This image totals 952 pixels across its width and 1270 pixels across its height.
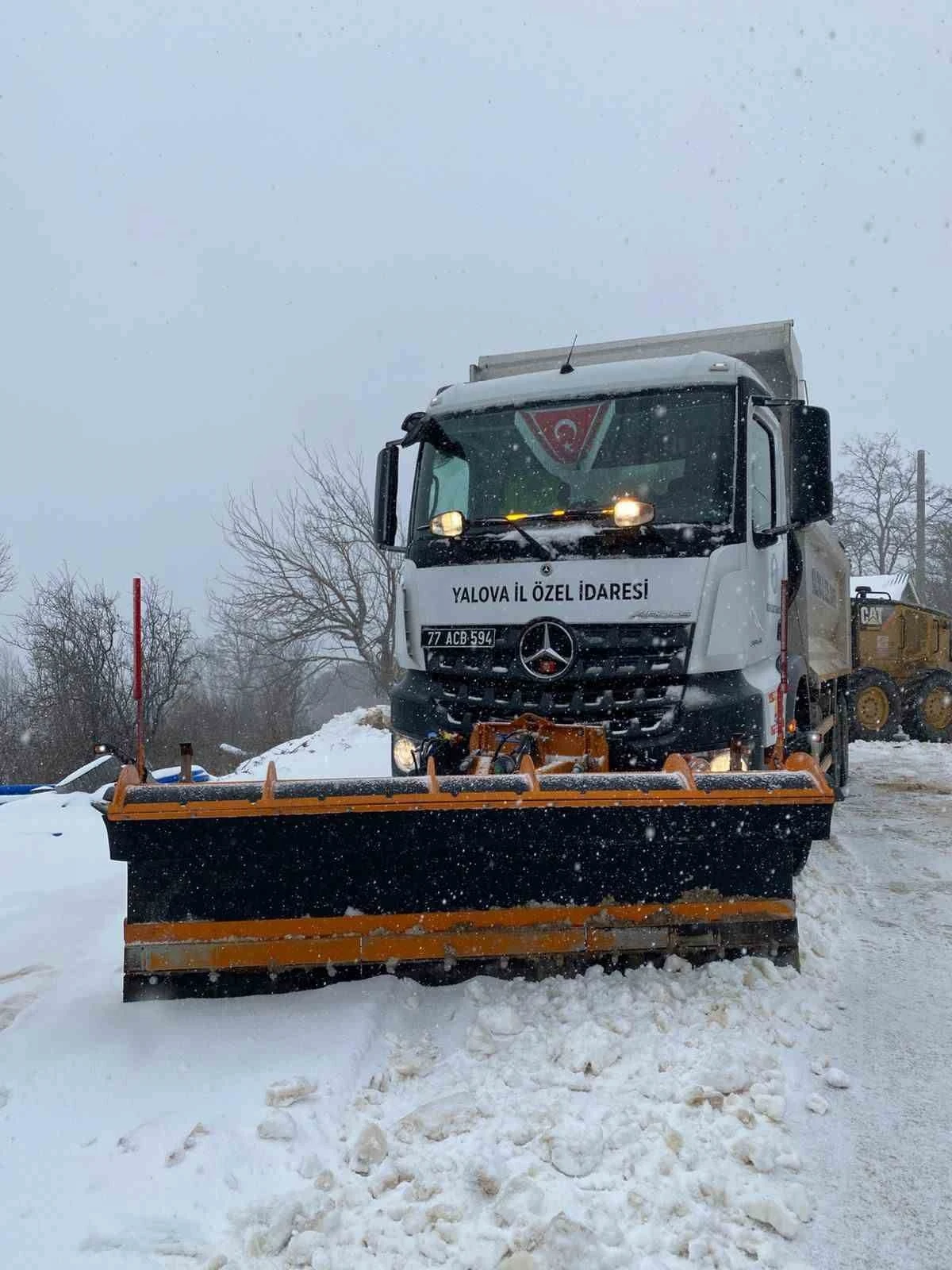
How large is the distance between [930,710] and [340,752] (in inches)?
384

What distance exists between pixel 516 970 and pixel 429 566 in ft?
7.25

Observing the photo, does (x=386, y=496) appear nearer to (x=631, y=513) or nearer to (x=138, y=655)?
(x=631, y=513)

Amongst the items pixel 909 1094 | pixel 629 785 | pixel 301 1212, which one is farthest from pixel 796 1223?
pixel 629 785

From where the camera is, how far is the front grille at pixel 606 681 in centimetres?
419

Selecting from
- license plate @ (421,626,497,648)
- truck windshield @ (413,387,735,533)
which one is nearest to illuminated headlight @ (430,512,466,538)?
truck windshield @ (413,387,735,533)

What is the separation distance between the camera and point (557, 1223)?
86.3 inches

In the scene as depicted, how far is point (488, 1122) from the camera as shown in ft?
8.76

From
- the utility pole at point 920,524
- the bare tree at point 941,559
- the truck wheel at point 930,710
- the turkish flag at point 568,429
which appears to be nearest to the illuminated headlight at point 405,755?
the turkish flag at point 568,429

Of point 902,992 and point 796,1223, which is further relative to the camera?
point 902,992

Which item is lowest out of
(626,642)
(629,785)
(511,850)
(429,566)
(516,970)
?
(516,970)

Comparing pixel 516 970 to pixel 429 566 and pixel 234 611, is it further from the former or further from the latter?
pixel 234 611

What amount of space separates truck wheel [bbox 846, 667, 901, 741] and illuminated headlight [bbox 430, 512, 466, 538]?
11.9 metres

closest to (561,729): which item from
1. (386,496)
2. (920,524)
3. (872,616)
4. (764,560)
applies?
(764,560)

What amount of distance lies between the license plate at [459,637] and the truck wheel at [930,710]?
13.0 meters
